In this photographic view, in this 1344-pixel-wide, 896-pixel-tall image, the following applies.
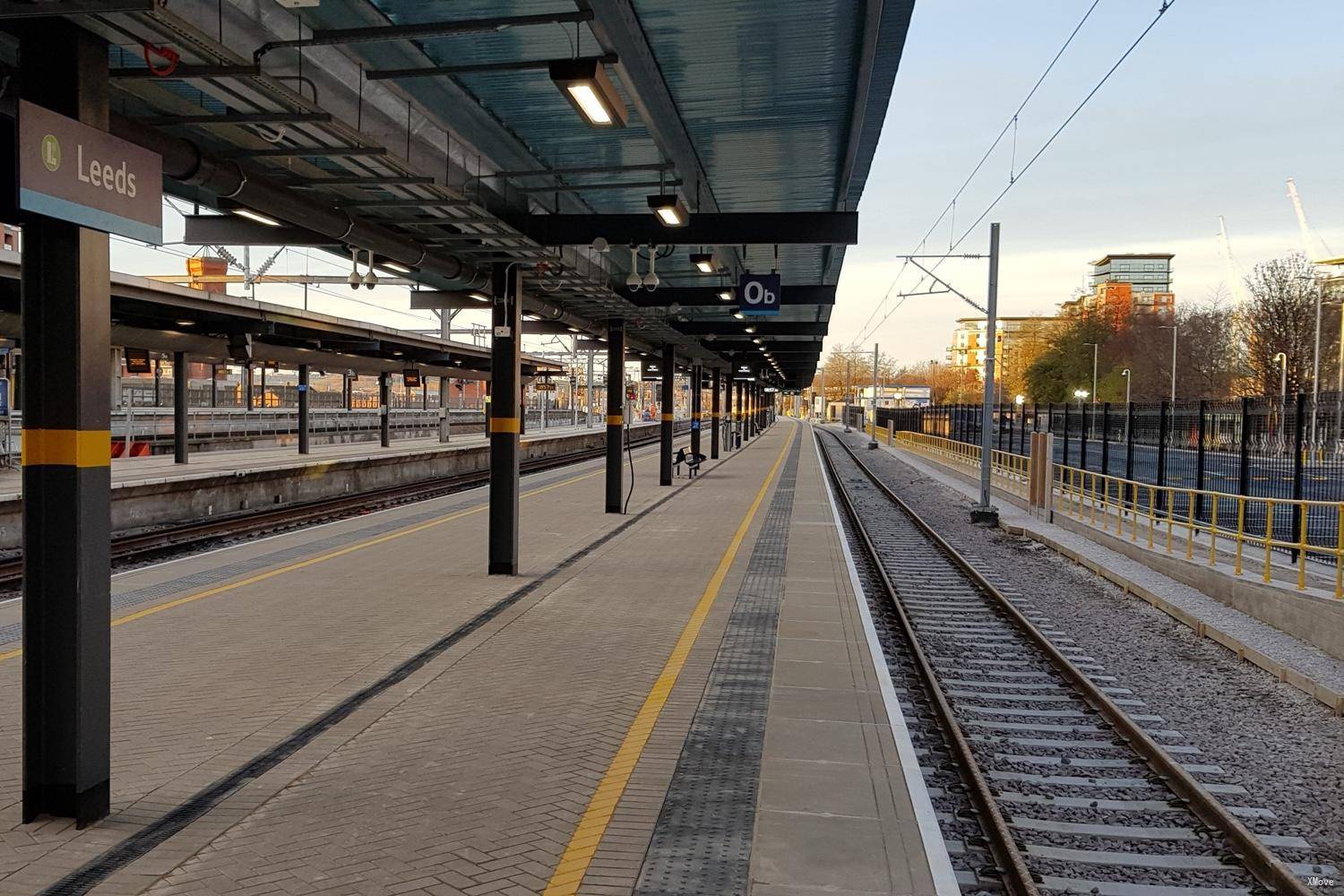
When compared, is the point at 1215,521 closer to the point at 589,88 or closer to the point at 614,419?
the point at 614,419

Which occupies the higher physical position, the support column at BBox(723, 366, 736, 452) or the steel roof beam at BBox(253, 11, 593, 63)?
the steel roof beam at BBox(253, 11, 593, 63)

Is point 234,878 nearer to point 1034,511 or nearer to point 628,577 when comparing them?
point 628,577

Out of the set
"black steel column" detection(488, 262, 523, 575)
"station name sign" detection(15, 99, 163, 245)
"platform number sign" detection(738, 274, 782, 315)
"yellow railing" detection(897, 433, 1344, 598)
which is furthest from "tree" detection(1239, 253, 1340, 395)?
"station name sign" detection(15, 99, 163, 245)

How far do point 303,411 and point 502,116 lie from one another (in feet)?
84.9

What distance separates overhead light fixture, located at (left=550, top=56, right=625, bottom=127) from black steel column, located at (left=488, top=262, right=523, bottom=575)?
6317 mm

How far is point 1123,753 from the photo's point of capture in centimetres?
708

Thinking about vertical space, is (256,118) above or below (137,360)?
above

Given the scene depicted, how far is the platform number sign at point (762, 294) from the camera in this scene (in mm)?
17219

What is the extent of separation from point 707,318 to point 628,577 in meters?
15.1

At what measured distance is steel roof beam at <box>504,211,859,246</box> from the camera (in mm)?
11578

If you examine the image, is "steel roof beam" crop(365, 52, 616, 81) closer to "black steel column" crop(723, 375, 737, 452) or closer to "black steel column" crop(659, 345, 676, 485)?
"black steel column" crop(659, 345, 676, 485)

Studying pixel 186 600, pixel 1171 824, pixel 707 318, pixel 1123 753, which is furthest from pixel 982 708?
pixel 707 318

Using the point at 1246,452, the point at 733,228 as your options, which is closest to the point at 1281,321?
the point at 1246,452

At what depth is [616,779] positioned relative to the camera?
5824 mm
